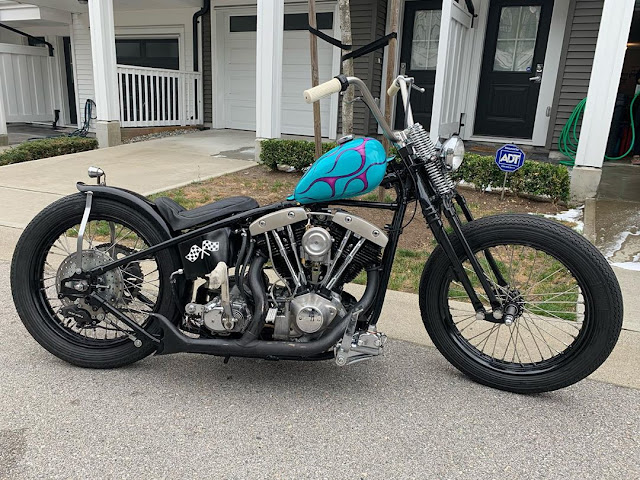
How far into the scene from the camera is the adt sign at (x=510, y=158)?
202 inches

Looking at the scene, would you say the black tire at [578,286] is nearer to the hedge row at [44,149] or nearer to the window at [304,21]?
the hedge row at [44,149]

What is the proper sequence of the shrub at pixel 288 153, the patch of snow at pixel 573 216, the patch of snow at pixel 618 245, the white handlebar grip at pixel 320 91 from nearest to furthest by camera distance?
the white handlebar grip at pixel 320 91, the patch of snow at pixel 618 245, the patch of snow at pixel 573 216, the shrub at pixel 288 153

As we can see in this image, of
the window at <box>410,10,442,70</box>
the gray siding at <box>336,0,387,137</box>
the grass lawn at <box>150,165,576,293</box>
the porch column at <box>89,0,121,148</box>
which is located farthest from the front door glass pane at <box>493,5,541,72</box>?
the porch column at <box>89,0,121,148</box>

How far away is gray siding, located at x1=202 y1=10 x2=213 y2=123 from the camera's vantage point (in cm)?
1119

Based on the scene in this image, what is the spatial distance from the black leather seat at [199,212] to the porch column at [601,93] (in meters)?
4.99

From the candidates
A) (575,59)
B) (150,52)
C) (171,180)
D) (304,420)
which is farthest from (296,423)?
(150,52)

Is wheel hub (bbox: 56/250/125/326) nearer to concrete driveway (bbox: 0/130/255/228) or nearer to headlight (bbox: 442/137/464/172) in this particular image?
headlight (bbox: 442/137/464/172)

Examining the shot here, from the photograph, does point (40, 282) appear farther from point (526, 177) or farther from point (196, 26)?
point (196, 26)

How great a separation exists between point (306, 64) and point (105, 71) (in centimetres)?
384

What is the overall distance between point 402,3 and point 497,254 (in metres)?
6.85

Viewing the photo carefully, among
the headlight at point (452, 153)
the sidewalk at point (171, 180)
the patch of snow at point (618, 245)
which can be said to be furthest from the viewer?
the patch of snow at point (618, 245)

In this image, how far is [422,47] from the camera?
9414mm

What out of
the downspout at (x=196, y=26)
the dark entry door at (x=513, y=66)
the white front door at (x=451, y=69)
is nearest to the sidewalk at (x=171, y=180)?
the downspout at (x=196, y=26)

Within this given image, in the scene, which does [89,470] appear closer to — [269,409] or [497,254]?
[269,409]
